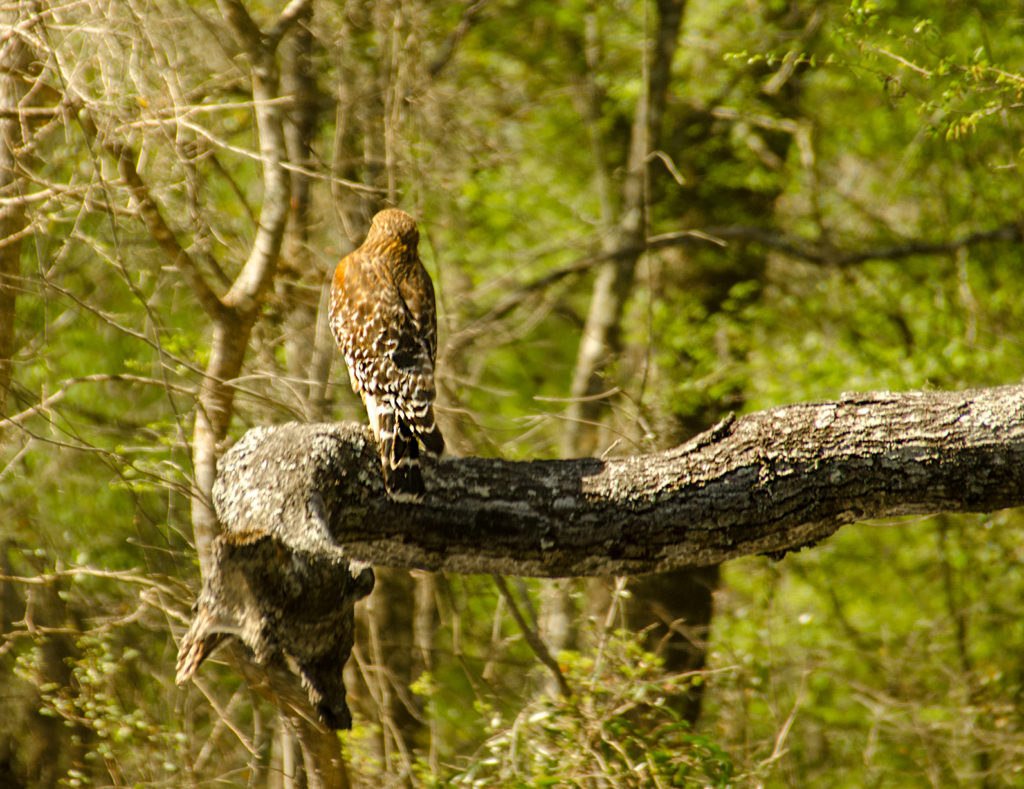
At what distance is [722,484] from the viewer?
320 cm

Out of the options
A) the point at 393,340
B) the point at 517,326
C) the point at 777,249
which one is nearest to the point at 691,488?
the point at 393,340

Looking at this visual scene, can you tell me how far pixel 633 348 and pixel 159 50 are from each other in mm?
5238

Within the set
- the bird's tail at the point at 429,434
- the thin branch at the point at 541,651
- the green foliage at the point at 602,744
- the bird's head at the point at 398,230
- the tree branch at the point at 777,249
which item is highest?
the tree branch at the point at 777,249

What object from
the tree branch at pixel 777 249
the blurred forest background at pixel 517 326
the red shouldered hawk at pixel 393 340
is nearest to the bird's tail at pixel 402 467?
the red shouldered hawk at pixel 393 340

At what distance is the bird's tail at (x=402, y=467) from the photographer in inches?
122

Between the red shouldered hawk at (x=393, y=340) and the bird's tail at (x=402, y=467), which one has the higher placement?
the red shouldered hawk at (x=393, y=340)

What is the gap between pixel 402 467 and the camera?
311cm

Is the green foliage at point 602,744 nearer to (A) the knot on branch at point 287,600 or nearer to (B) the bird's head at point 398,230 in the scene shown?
(A) the knot on branch at point 287,600

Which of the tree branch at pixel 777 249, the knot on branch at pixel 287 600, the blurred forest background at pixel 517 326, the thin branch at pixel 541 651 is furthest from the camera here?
the tree branch at pixel 777 249

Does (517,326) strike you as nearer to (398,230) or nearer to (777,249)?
(777,249)

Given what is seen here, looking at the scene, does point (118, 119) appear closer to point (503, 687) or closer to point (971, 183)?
point (503, 687)

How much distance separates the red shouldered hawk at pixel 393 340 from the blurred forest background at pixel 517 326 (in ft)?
1.53

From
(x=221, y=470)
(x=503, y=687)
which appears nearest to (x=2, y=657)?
(x=503, y=687)

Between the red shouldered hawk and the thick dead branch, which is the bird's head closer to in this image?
the red shouldered hawk
